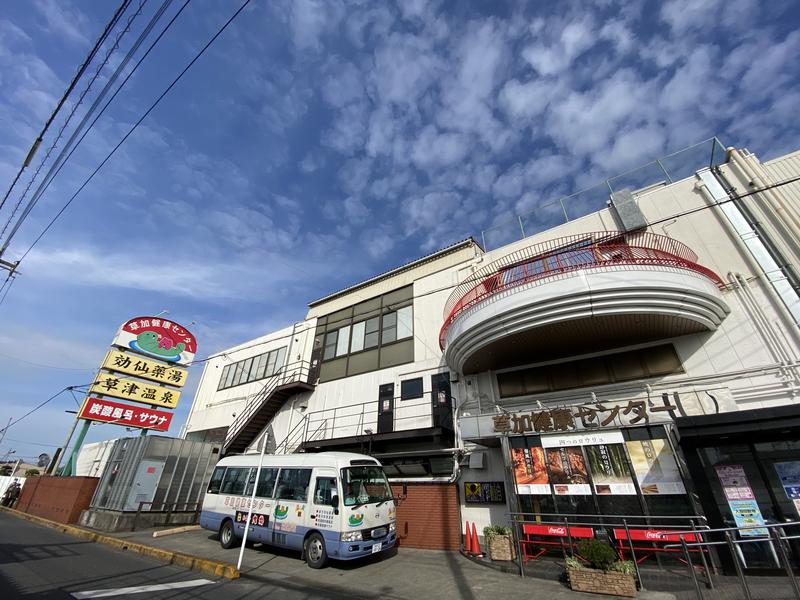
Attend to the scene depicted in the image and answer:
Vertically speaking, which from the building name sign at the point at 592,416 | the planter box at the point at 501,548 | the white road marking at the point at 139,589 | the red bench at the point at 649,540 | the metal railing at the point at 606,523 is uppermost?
the building name sign at the point at 592,416

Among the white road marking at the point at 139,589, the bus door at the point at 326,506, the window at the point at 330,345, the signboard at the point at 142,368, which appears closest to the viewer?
the white road marking at the point at 139,589

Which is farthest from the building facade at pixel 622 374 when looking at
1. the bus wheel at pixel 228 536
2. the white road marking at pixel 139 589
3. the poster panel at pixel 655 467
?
the white road marking at pixel 139 589

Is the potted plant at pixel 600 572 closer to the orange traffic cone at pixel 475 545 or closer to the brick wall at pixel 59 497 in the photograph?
the orange traffic cone at pixel 475 545

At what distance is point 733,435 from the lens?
7883 mm

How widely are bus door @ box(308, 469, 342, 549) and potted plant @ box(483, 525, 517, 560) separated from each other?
4343mm

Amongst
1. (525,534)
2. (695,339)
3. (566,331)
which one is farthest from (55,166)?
(695,339)

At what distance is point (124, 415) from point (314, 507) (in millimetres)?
15506

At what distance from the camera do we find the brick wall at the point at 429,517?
11.5 meters

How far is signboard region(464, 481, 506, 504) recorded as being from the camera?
1128cm

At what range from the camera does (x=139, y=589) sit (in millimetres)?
6852

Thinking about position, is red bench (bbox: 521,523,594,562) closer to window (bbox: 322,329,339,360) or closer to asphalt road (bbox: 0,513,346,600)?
asphalt road (bbox: 0,513,346,600)

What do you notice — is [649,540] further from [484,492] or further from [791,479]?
[484,492]

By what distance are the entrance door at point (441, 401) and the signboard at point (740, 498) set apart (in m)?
7.92

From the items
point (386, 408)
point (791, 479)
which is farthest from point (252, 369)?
point (791, 479)
